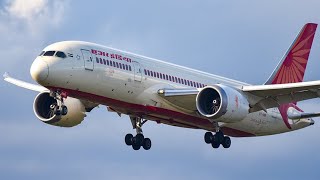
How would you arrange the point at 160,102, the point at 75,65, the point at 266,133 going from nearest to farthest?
the point at 75,65 < the point at 160,102 < the point at 266,133

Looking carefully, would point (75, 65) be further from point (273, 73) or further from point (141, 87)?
point (273, 73)

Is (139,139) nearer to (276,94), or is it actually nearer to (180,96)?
(180,96)

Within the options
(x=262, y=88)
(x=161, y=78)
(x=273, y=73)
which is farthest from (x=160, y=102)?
(x=273, y=73)

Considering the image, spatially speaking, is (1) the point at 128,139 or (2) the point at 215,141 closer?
(2) the point at 215,141

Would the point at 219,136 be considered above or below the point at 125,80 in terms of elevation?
below

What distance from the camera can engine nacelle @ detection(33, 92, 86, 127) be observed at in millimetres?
81062

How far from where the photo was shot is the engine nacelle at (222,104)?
75.4 meters

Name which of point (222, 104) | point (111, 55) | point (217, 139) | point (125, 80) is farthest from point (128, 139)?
point (222, 104)

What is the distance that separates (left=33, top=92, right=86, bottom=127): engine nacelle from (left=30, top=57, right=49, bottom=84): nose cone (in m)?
8.39

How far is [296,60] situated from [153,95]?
55.7ft

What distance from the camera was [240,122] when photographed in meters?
82.4

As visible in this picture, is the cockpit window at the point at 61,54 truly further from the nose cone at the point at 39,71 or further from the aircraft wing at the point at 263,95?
the aircraft wing at the point at 263,95

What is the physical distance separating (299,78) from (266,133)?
6.42 meters

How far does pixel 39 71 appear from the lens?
2830 inches
